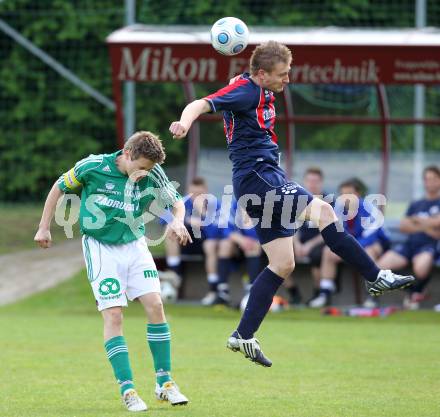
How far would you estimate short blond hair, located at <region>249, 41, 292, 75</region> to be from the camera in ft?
24.3

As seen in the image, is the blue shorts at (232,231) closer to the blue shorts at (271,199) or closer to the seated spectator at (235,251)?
the seated spectator at (235,251)

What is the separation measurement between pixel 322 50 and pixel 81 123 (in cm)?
668

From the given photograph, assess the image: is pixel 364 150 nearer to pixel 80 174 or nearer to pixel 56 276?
pixel 56 276

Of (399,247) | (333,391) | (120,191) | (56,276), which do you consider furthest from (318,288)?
(120,191)

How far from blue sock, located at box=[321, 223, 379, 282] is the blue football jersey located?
624mm

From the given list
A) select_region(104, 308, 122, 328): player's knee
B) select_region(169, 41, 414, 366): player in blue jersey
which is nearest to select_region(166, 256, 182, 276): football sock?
select_region(169, 41, 414, 366): player in blue jersey

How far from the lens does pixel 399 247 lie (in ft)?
46.2

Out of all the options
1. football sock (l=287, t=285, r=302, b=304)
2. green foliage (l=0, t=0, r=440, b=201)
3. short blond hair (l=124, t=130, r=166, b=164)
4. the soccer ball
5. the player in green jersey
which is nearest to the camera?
short blond hair (l=124, t=130, r=166, b=164)

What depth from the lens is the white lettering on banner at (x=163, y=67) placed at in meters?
13.7

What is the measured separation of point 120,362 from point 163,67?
7.16 m

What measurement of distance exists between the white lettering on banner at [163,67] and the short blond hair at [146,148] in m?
6.65

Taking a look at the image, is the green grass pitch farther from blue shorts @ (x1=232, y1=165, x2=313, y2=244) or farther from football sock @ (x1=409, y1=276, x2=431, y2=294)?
blue shorts @ (x1=232, y1=165, x2=313, y2=244)

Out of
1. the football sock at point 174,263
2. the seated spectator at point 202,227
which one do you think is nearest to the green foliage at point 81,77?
the seated spectator at point 202,227

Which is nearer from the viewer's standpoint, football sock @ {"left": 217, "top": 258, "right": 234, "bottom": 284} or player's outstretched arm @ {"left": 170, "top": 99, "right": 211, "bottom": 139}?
player's outstretched arm @ {"left": 170, "top": 99, "right": 211, "bottom": 139}
